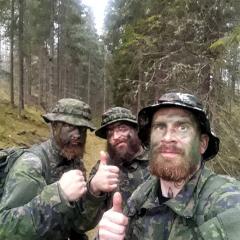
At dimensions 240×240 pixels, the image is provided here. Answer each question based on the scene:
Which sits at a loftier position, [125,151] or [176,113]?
[176,113]

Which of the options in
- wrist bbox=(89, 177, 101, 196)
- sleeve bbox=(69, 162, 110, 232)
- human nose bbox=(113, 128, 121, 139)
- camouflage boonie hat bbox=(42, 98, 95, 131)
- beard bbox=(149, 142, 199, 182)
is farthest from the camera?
human nose bbox=(113, 128, 121, 139)

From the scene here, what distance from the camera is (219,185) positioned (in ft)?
8.35

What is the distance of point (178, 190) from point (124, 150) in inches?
96.9

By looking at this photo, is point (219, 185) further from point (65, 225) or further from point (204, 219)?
point (65, 225)

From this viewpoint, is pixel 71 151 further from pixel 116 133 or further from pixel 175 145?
pixel 175 145

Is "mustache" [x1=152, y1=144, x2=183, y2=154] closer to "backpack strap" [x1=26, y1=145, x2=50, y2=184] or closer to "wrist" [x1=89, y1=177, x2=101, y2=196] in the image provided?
"wrist" [x1=89, y1=177, x2=101, y2=196]

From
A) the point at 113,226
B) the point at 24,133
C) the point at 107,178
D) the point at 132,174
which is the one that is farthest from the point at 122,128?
the point at 24,133

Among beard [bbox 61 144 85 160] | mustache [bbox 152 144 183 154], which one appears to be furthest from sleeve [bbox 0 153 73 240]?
beard [bbox 61 144 85 160]

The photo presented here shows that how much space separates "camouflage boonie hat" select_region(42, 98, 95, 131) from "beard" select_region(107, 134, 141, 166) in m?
0.56

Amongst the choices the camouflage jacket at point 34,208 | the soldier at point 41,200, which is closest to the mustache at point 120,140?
the soldier at point 41,200

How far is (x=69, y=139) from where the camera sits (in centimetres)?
468

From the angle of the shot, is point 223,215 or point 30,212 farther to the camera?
point 30,212

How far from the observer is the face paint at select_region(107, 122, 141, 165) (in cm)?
530

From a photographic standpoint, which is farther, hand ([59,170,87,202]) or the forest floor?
the forest floor
